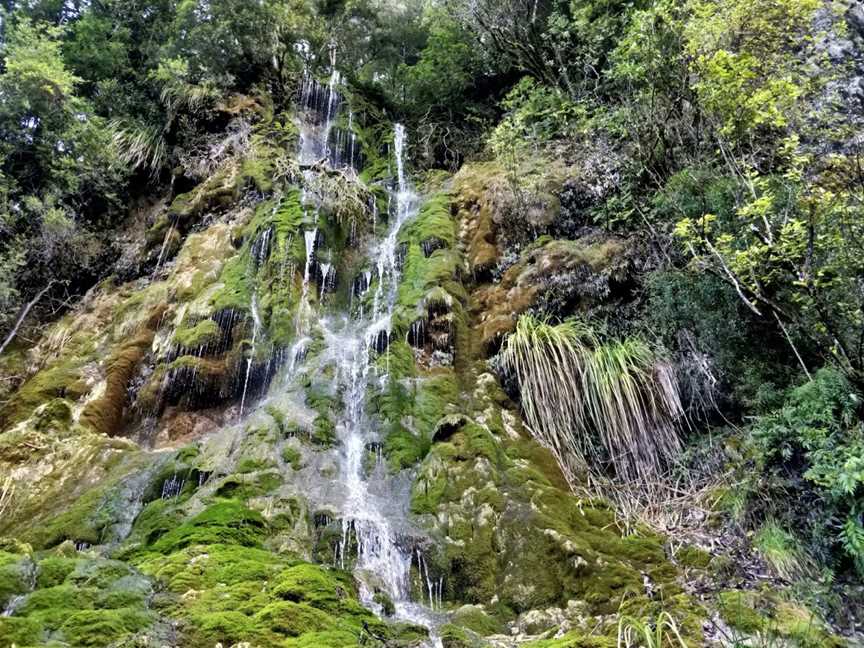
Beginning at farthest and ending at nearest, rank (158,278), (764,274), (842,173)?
(158,278)
(842,173)
(764,274)

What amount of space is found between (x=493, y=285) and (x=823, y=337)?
505 cm

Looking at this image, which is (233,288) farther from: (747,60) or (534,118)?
(747,60)

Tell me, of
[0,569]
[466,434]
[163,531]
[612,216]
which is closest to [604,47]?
[612,216]

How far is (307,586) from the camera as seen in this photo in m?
4.29

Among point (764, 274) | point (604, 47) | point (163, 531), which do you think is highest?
point (604, 47)

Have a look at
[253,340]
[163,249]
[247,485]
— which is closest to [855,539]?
[247,485]

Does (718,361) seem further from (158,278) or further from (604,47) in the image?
(158,278)

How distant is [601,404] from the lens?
7.28m

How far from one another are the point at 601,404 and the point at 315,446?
3.58 meters

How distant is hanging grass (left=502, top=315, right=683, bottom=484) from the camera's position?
7.10m

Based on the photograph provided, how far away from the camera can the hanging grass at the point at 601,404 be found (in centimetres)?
710

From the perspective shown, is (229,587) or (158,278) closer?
(229,587)

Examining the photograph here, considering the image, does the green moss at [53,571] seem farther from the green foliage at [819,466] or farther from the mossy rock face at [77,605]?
the green foliage at [819,466]

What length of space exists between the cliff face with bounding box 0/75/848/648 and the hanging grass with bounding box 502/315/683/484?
378 millimetres
